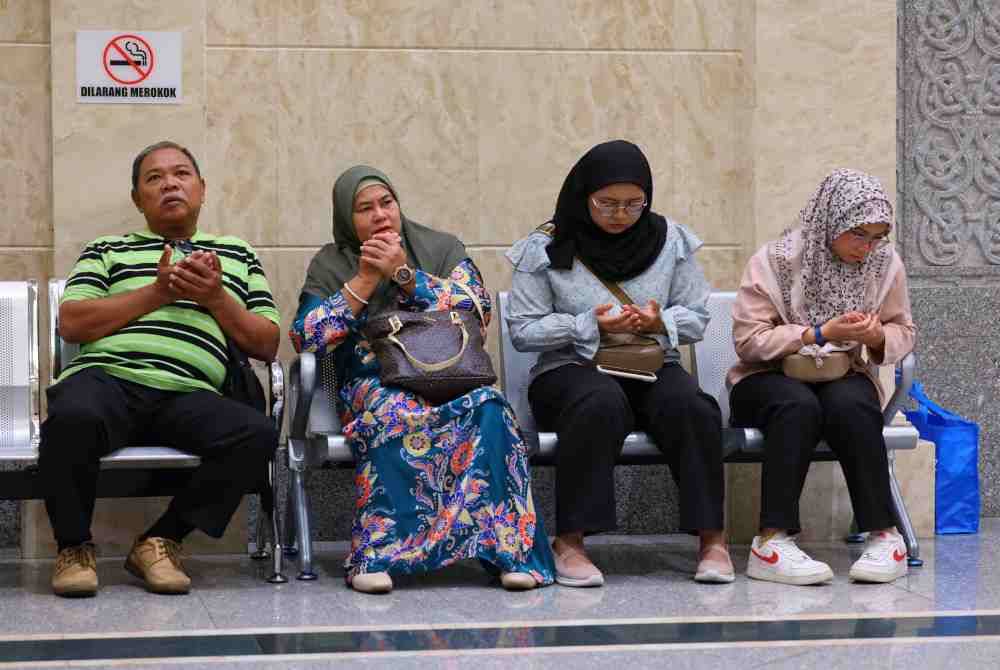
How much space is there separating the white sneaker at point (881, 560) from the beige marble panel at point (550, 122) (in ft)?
4.99

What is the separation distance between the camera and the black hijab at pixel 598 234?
4637mm

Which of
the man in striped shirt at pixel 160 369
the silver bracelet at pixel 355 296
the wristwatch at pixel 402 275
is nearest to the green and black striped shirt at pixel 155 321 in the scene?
the man in striped shirt at pixel 160 369

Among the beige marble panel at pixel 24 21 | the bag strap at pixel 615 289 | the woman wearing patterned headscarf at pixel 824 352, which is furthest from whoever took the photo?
the beige marble panel at pixel 24 21

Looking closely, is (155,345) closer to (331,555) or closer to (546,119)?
(331,555)

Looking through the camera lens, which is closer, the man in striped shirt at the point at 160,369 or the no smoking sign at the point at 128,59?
the man in striped shirt at the point at 160,369

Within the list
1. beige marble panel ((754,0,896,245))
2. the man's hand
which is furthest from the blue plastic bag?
the man's hand

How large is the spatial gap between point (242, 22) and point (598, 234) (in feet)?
4.83

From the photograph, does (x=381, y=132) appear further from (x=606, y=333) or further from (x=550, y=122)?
(x=606, y=333)

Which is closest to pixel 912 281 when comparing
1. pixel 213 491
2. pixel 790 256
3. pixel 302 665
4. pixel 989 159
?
pixel 989 159

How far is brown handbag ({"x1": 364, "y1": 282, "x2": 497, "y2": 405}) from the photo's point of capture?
434cm

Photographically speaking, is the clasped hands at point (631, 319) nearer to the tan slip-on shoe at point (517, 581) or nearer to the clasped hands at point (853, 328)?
the clasped hands at point (853, 328)

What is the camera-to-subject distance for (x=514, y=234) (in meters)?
5.34

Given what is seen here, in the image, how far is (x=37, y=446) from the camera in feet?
14.0

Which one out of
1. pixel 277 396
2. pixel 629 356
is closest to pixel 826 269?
pixel 629 356
